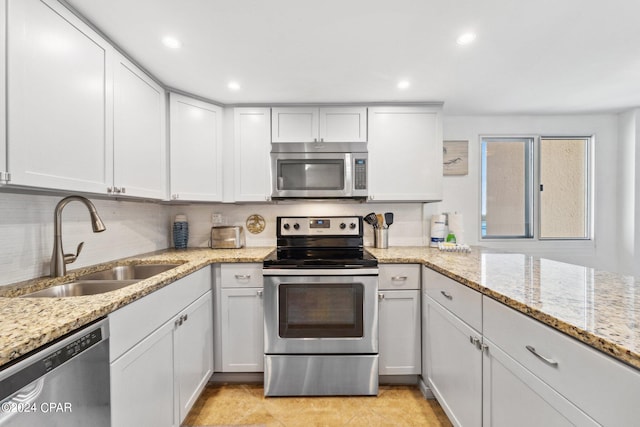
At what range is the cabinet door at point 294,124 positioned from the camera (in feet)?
7.85

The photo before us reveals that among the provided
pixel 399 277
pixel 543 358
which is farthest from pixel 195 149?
pixel 543 358

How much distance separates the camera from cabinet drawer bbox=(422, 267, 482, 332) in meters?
1.27

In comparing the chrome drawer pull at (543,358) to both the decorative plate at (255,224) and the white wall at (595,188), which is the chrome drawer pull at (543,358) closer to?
the white wall at (595,188)

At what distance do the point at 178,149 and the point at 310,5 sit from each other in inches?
57.7

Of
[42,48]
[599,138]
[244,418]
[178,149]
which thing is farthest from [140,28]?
[599,138]

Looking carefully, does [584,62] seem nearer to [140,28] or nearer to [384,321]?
[384,321]

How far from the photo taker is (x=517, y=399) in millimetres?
1001

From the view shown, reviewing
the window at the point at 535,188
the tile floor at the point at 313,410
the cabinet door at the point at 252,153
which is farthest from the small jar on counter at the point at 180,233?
the window at the point at 535,188

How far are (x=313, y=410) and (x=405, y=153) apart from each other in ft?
6.77

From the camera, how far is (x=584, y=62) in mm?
1796

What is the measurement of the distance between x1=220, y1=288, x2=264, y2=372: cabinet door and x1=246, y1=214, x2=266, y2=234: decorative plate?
78 cm

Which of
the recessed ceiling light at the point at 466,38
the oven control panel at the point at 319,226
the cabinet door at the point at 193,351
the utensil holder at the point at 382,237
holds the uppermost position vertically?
the recessed ceiling light at the point at 466,38

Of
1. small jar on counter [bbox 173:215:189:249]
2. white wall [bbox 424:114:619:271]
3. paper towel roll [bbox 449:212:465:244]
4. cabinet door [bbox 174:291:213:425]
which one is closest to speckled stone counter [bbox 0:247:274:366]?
cabinet door [bbox 174:291:213:425]

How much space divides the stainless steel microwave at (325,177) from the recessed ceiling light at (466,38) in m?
1.01
